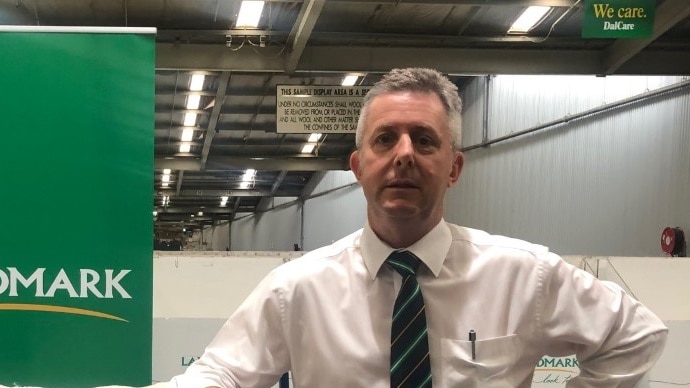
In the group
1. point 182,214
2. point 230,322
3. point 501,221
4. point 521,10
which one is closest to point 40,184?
point 230,322

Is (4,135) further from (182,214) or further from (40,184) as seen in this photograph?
(182,214)

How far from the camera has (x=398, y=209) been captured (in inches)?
53.6

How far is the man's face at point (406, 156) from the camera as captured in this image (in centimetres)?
135

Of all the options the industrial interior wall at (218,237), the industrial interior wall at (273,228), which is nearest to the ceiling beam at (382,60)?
the industrial interior wall at (273,228)

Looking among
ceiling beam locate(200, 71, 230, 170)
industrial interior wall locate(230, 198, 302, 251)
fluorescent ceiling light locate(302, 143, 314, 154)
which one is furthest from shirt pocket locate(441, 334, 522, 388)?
industrial interior wall locate(230, 198, 302, 251)

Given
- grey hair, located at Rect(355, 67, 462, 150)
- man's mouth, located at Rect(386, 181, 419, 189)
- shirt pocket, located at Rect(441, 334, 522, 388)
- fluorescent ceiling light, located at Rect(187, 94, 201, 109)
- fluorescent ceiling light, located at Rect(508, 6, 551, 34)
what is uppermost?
fluorescent ceiling light, located at Rect(508, 6, 551, 34)

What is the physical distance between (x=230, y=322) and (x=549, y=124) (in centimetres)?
717

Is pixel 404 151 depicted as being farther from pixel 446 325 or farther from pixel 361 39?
pixel 361 39

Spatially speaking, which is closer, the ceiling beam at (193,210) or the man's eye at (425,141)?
the man's eye at (425,141)

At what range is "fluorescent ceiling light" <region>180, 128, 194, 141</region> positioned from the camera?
12969 millimetres

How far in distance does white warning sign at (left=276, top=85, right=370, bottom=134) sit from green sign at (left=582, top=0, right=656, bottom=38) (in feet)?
10.6

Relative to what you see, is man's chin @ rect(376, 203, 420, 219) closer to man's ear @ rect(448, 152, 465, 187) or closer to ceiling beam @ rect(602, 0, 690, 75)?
man's ear @ rect(448, 152, 465, 187)

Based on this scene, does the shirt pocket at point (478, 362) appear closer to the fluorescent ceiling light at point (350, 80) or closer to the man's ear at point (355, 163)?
the man's ear at point (355, 163)

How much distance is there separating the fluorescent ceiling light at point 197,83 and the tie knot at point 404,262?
8400 millimetres
